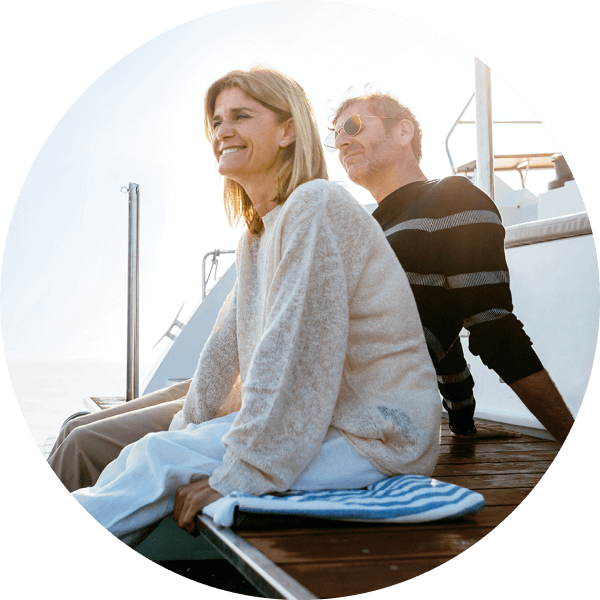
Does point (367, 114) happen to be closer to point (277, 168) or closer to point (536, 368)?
point (277, 168)

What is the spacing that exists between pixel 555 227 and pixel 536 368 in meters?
0.92

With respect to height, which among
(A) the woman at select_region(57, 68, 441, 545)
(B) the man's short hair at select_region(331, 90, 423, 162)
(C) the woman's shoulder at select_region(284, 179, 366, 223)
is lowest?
(A) the woman at select_region(57, 68, 441, 545)

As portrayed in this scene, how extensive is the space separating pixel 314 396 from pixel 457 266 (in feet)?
2.35

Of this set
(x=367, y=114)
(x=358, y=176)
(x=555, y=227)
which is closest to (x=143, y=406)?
(x=358, y=176)

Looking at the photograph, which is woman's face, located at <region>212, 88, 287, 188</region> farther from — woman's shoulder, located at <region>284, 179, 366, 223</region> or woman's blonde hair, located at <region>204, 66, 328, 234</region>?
woman's shoulder, located at <region>284, 179, 366, 223</region>

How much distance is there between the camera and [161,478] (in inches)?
33.9

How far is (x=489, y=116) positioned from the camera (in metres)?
2.41

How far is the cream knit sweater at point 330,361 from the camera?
2.72 ft

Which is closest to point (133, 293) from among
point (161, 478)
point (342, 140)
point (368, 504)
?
point (342, 140)

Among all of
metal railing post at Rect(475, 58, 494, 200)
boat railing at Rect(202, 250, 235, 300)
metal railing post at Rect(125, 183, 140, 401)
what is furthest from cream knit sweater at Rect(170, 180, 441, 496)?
boat railing at Rect(202, 250, 235, 300)

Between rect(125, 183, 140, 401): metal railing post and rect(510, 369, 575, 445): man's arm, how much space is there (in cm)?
213

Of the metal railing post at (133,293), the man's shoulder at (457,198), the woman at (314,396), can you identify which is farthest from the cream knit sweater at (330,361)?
the metal railing post at (133,293)

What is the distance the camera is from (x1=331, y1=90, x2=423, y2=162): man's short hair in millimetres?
1757

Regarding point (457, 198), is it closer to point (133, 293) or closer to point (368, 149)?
point (368, 149)
